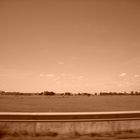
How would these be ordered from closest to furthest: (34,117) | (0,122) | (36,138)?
(36,138) < (0,122) < (34,117)

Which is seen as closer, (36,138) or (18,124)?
(36,138)

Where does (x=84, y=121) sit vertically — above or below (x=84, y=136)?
above

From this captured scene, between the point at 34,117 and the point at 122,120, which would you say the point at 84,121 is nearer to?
the point at 122,120

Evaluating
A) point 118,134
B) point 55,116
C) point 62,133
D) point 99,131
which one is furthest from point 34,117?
point 118,134

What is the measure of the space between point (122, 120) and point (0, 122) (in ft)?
24.8

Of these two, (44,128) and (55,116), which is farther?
(55,116)

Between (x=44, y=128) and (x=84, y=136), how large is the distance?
8.07 ft

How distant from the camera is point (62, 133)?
1303cm

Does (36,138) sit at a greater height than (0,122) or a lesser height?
lesser

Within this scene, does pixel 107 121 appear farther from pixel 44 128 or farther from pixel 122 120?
pixel 44 128

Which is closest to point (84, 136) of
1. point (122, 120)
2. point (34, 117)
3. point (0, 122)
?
point (122, 120)

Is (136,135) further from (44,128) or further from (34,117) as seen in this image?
(34,117)

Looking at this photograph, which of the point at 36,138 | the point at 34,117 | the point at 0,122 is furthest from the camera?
the point at 34,117

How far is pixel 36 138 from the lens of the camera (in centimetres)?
1203
